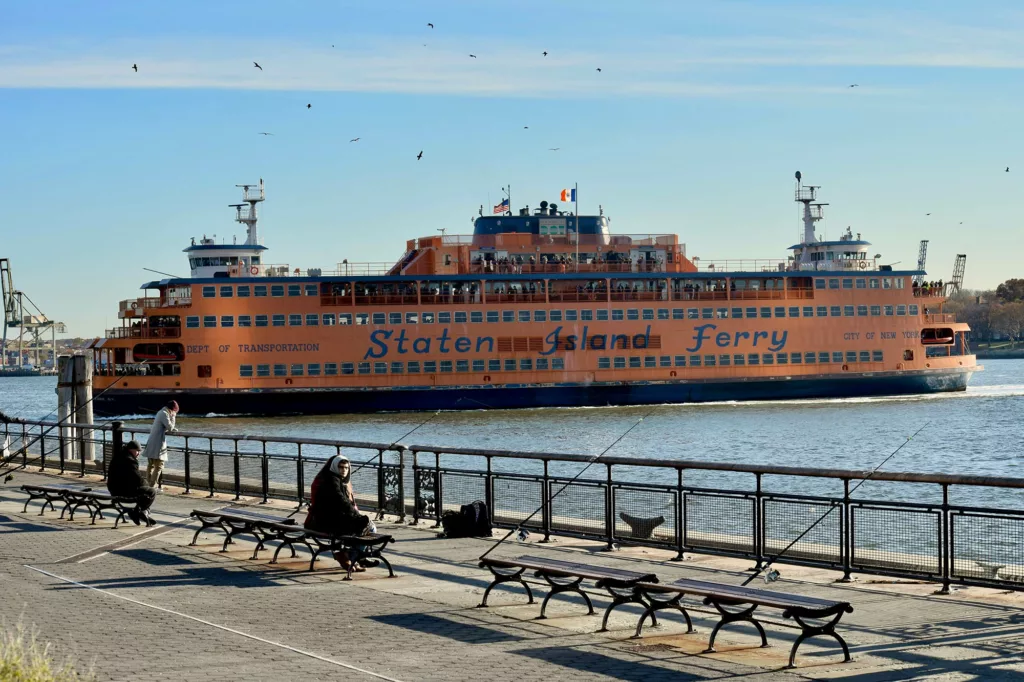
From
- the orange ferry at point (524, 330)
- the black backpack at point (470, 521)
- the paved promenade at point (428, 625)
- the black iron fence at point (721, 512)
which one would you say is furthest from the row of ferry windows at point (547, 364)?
the paved promenade at point (428, 625)

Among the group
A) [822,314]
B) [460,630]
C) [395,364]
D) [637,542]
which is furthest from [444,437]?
[460,630]

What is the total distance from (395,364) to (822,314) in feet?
76.3

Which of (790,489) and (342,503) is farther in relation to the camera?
(790,489)

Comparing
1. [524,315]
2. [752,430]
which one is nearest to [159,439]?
[752,430]

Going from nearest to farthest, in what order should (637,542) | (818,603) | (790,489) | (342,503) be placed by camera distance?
1. (818,603)
2. (342,503)
3. (637,542)
4. (790,489)

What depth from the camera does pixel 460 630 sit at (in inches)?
365

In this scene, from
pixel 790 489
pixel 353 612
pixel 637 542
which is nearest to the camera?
pixel 353 612

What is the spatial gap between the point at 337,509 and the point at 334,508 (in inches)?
1.2

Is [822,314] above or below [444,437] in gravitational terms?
→ above

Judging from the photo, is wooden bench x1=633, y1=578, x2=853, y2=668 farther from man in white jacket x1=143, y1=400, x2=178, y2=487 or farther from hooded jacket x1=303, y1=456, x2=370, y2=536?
man in white jacket x1=143, y1=400, x2=178, y2=487

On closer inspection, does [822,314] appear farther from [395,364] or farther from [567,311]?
[395,364]

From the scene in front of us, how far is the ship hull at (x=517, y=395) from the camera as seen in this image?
61000 millimetres

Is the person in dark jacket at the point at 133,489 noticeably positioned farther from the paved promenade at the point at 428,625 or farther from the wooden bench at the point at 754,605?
the wooden bench at the point at 754,605

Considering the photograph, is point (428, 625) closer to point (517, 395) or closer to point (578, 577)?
point (578, 577)
